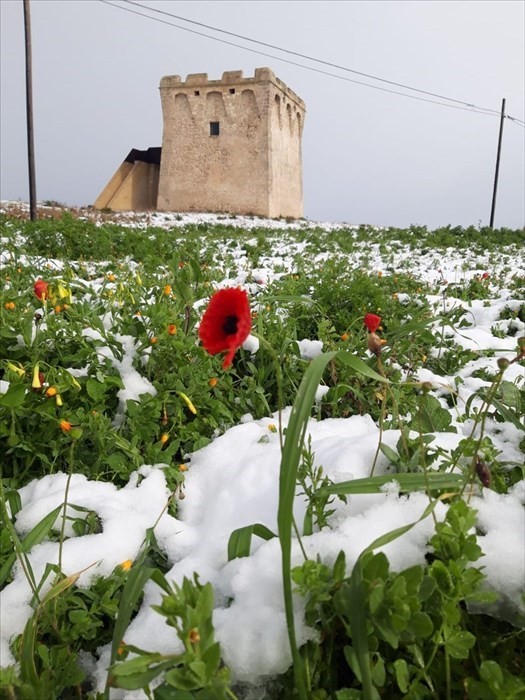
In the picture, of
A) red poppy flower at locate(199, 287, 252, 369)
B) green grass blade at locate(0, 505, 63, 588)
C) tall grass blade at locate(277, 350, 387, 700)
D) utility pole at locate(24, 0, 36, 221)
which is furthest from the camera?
utility pole at locate(24, 0, 36, 221)

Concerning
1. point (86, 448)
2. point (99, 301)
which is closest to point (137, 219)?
point (99, 301)

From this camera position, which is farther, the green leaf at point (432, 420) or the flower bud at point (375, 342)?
the green leaf at point (432, 420)

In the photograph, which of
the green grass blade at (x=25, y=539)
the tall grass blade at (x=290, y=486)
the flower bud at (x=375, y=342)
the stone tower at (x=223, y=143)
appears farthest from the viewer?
the stone tower at (x=223, y=143)

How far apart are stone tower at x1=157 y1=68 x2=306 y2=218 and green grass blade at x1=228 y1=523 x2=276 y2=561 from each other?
21.5 m

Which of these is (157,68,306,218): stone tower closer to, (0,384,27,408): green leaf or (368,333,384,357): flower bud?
(0,384,27,408): green leaf

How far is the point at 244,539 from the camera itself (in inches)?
45.0

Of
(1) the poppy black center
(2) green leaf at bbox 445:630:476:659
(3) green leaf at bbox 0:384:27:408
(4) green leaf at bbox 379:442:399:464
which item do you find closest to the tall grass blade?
(1) the poppy black center

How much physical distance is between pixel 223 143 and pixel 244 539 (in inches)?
904

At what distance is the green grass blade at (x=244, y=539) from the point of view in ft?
3.69

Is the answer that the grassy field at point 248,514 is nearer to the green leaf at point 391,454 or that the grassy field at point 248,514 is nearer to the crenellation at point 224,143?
the green leaf at point 391,454

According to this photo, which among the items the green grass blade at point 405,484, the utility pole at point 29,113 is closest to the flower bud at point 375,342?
the green grass blade at point 405,484

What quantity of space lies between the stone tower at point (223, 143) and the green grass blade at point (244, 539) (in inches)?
846

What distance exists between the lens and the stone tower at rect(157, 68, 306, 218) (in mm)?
21266

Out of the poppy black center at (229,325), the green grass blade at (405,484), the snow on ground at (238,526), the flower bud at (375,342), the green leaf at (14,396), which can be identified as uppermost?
the poppy black center at (229,325)
